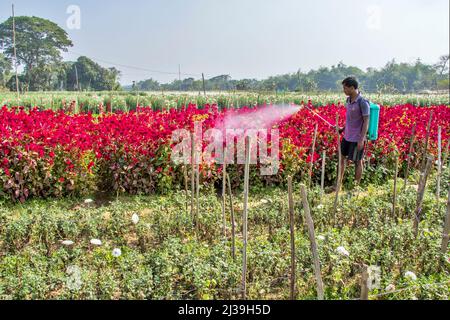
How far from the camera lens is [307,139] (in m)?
5.93

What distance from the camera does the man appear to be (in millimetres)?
4715

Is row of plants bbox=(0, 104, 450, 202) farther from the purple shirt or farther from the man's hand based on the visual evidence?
the purple shirt

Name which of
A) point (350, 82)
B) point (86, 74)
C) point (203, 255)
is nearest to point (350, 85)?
point (350, 82)

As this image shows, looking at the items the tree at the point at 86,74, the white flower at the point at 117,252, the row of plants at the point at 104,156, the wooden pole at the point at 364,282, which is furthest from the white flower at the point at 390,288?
the tree at the point at 86,74

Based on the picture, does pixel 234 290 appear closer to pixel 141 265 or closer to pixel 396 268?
pixel 141 265

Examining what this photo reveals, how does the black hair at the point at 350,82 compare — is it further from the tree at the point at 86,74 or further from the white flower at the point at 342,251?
the tree at the point at 86,74

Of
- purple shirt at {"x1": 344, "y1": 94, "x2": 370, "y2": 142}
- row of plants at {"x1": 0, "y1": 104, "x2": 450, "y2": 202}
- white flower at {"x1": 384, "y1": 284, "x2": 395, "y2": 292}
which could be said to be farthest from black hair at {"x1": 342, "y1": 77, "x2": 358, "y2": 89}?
white flower at {"x1": 384, "y1": 284, "x2": 395, "y2": 292}

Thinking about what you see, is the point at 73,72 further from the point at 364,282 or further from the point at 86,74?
the point at 364,282

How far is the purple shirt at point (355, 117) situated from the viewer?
473 cm

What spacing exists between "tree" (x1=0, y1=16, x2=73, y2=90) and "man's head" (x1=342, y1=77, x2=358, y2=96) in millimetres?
48537

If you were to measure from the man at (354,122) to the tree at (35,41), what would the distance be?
159 feet

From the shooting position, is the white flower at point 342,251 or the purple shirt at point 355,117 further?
the purple shirt at point 355,117
